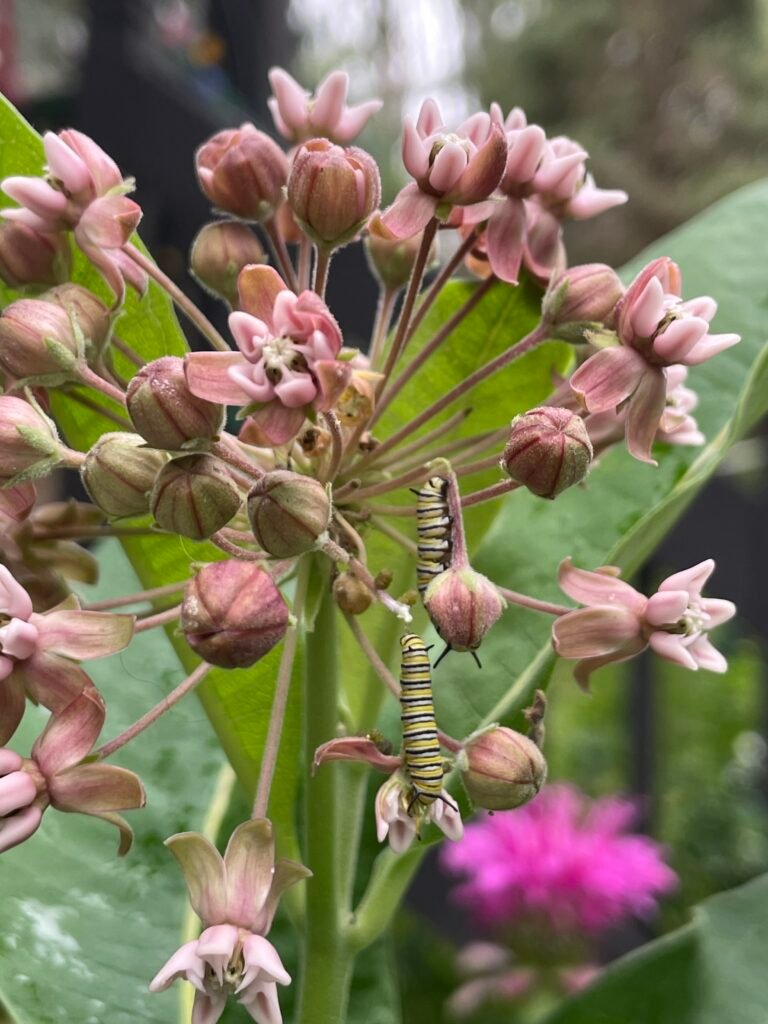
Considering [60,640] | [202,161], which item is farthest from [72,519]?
[202,161]

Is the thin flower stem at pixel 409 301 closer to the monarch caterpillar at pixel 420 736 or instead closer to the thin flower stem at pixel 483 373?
the thin flower stem at pixel 483 373

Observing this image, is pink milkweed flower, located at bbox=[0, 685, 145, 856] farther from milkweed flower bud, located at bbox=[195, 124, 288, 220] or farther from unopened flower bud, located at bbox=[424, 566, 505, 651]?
milkweed flower bud, located at bbox=[195, 124, 288, 220]

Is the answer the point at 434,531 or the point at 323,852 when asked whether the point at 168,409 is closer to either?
the point at 434,531

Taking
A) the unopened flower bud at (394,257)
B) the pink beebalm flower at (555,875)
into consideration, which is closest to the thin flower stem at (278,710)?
the unopened flower bud at (394,257)

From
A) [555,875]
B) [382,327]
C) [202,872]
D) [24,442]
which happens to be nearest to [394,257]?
[382,327]

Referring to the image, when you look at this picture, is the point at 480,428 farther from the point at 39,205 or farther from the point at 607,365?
the point at 39,205

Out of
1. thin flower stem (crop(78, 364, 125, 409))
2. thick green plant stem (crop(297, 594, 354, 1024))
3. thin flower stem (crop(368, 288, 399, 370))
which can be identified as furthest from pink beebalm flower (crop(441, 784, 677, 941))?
thin flower stem (crop(78, 364, 125, 409))
